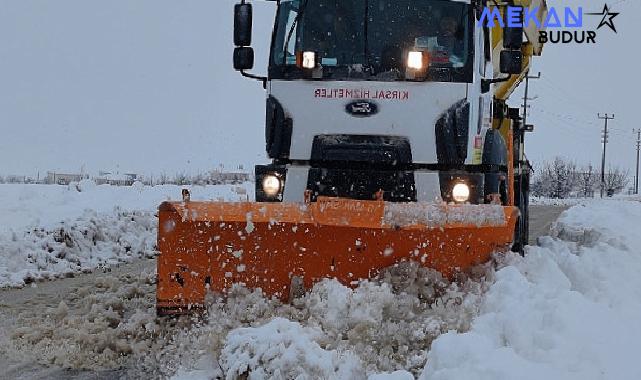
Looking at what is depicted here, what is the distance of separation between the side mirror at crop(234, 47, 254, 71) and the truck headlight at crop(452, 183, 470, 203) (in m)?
2.32

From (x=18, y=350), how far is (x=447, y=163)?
3.67 meters

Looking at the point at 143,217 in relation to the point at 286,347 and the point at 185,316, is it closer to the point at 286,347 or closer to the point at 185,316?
the point at 185,316

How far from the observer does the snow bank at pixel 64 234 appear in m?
7.58

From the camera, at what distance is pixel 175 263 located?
15.0 ft

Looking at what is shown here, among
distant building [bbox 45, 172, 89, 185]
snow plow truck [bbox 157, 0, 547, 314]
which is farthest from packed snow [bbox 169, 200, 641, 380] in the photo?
distant building [bbox 45, 172, 89, 185]

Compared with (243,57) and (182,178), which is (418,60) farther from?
(182,178)

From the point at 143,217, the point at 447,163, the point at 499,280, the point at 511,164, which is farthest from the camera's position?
the point at 143,217

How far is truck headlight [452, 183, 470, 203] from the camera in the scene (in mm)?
5914

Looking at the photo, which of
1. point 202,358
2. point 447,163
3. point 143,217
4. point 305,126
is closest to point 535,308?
Answer: point 202,358

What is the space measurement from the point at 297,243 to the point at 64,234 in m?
5.00

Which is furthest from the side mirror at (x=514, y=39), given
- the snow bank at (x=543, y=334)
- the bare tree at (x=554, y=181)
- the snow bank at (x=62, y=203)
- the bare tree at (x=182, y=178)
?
the bare tree at (x=554, y=181)

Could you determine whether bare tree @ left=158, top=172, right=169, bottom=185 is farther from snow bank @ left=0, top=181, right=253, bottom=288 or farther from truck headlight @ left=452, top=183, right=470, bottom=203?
truck headlight @ left=452, top=183, right=470, bottom=203

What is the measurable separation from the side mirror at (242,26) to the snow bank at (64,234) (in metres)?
1.42

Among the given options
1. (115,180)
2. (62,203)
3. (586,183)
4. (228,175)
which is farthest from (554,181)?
(62,203)
